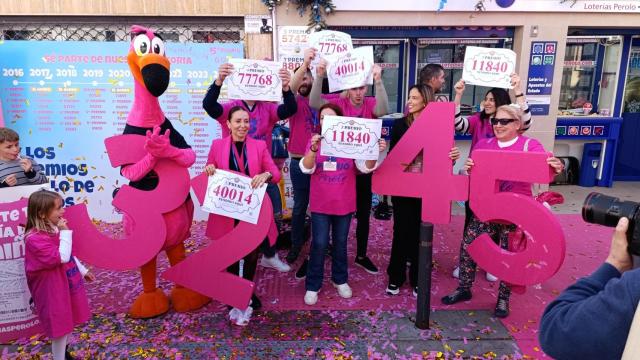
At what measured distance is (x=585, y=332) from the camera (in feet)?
4.39

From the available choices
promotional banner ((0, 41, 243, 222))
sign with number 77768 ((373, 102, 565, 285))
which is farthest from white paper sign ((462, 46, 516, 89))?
promotional banner ((0, 41, 243, 222))

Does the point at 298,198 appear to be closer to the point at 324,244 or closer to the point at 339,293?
the point at 324,244

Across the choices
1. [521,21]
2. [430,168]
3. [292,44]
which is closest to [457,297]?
[430,168]

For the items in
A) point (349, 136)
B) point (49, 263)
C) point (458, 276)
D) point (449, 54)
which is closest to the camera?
point (49, 263)

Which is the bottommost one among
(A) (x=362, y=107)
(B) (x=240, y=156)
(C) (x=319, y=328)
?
(C) (x=319, y=328)

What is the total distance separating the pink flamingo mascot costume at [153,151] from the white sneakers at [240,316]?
389 millimetres

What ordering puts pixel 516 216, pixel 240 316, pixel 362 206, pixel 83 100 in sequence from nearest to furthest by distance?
pixel 516 216 → pixel 240 316 → pixel 362 206 → pixel 83 100

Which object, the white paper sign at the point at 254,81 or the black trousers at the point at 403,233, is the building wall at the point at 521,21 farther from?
the black trousers at the point at 403,233

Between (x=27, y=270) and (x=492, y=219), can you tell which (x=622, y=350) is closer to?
(x=492, y=219)

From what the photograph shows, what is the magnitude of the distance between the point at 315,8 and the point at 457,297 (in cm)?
415

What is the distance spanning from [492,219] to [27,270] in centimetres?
334

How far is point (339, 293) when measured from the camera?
411 centimetres

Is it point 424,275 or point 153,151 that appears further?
point 424,275

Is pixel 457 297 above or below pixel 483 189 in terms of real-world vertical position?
below
